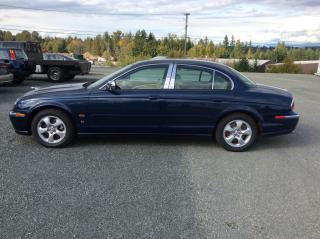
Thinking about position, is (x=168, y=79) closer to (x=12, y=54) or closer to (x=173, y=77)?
(x=173, y=77)

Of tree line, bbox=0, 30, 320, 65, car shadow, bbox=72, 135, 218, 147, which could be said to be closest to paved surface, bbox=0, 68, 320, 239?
car shadow, bbox=72, 135, 218, 147

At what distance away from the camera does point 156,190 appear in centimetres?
402

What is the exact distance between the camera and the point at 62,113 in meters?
5.61

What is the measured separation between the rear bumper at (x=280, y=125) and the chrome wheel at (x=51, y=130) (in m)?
3.43

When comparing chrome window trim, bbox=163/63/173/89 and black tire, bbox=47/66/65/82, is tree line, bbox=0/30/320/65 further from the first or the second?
chrome window trim, bbox=163/63/173/89

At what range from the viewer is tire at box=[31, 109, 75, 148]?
18.4 feet

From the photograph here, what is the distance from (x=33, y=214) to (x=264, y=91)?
416cm

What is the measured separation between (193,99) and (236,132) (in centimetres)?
93

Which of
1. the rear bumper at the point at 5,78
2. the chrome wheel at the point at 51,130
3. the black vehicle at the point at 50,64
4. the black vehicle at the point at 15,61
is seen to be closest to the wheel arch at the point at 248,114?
the chrome wheel at the point at 51,130

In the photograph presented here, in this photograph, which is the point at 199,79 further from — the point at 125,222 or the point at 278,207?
the point at 125,222

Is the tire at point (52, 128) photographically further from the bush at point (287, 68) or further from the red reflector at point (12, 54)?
the bush at point (287, 68)

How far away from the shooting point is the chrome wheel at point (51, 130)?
5.61m

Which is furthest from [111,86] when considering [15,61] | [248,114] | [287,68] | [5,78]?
[287,68]

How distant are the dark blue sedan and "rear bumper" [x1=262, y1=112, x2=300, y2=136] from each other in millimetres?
17
